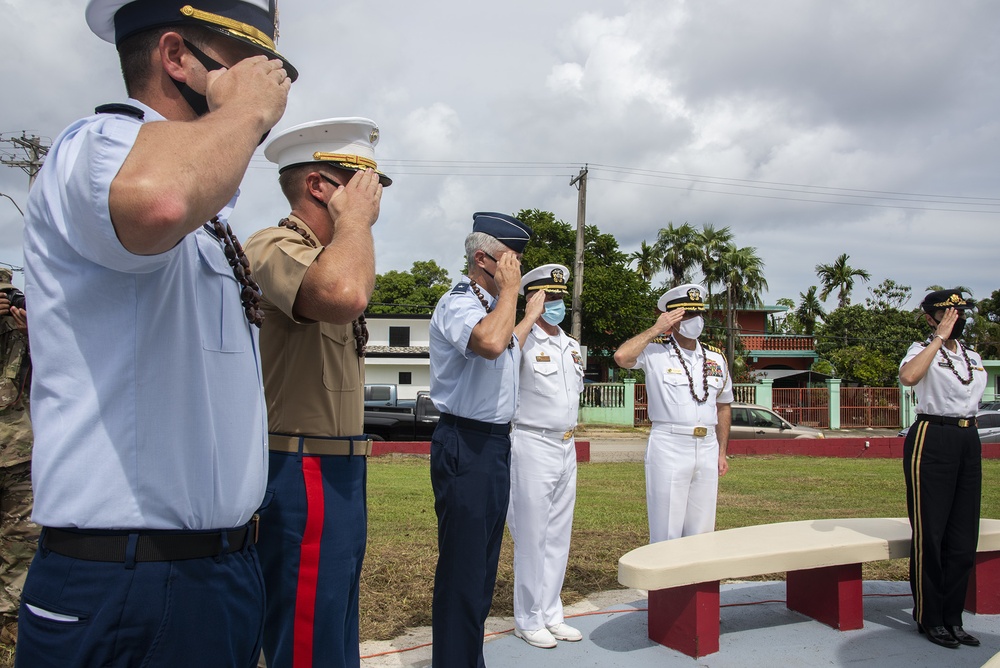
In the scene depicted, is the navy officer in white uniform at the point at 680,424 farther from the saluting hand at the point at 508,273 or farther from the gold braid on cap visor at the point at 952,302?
the saluting hand at the point at 508,273

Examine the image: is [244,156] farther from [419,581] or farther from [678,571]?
[419,581]

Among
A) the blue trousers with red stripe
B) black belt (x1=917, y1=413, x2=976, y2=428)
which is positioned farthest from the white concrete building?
the blue trousers with red stripe

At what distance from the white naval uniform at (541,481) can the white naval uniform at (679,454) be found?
2.31 feet

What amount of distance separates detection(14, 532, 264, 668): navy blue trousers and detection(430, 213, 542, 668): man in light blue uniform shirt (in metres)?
2.01

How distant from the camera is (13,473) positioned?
3.99 m

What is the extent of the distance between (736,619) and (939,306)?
2.33m

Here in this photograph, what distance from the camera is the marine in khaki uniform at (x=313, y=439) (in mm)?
2062

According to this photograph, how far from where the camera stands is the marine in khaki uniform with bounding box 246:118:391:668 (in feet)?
6.77

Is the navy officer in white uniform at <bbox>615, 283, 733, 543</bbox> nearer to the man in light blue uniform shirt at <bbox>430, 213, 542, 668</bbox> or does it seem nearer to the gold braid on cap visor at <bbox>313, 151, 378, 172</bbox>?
the man in light blue uniform shirt at <bbox>430, 213, 542, 668</bbox>

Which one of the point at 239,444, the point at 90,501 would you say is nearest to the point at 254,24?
the point at 239,444

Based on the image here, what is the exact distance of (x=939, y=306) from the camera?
4.80 meters

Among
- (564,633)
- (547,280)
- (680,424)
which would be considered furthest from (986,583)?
(547,280)

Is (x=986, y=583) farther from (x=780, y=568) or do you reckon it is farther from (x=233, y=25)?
(x=233, y=25)

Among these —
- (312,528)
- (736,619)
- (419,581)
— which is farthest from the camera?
(419,581)
